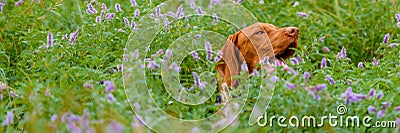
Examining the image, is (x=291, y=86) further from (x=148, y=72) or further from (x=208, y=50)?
(x=148, y=72)

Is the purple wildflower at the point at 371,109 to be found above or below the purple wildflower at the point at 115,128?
below

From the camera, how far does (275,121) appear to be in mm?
3619

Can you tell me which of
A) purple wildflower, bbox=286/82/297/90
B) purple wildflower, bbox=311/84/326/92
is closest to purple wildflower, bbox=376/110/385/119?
purple wildflower, bbox=311/84/326/92

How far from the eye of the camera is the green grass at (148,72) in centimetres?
347

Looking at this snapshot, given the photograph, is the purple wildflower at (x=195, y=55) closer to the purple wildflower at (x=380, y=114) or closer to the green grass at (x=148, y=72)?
the green grass at (x=148, y=72)

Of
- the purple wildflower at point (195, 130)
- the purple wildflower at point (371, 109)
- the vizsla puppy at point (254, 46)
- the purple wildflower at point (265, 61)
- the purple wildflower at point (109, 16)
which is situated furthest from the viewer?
the purple wildflower at point (109, 16)

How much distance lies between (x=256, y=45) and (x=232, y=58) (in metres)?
0.16

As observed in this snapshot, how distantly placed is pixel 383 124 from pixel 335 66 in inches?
31.4

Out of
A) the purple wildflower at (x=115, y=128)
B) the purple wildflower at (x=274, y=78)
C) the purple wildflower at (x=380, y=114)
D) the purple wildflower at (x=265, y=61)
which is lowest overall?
the purple wildflower at (x=380, y=114)

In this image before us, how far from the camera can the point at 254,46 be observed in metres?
3.92

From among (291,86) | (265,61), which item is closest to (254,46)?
(265,61)

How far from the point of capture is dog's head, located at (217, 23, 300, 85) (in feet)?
12.8

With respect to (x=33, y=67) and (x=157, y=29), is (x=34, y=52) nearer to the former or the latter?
(x=33, y=67)

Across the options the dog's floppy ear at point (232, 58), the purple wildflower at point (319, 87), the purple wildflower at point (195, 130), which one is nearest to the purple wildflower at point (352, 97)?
the purple wildflower at point (319, 87)
